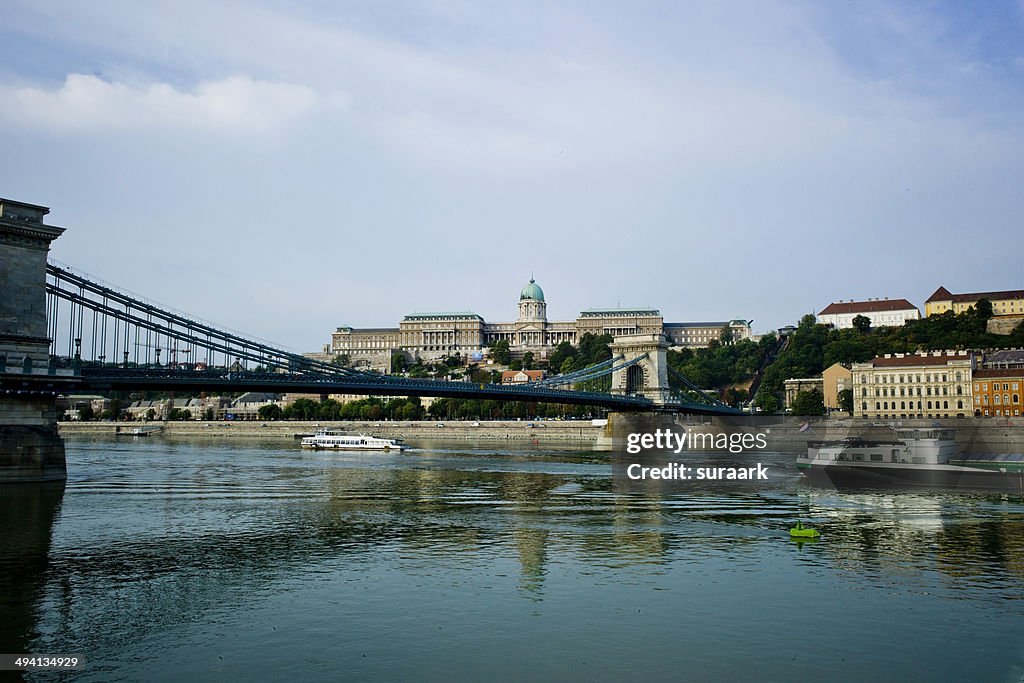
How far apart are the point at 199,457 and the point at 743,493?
3548 cm

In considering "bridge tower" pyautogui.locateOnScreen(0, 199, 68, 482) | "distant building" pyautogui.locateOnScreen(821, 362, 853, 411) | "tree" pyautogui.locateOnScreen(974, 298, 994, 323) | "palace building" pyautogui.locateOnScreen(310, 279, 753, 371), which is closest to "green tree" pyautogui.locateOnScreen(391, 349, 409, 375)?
"palace building" pyautogui.locateOnScreen(310, 279, 753, 371)

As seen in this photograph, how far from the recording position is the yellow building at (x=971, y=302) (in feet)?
346

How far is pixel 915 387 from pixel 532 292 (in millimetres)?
101066

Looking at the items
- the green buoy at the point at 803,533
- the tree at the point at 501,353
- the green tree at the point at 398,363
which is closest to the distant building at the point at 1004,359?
the green buoy at the point at 803,533

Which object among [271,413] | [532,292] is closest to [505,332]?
[532,292]

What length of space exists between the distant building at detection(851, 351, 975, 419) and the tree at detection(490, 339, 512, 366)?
76.6 m

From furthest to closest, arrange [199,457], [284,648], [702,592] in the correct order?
[199,457], [702,592], [284,648]

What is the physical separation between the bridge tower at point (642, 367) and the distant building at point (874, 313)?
163 ft

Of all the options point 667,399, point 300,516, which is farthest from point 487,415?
point 300,516

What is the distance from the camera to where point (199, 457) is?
179 feet

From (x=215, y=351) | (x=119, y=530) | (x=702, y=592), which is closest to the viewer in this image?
(x=702, y=592)

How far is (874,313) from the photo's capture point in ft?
389

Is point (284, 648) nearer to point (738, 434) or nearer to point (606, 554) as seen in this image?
point (606, 554)

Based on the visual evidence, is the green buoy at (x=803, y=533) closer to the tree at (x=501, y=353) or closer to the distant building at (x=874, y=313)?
the distant building at (x=874, y=313)
